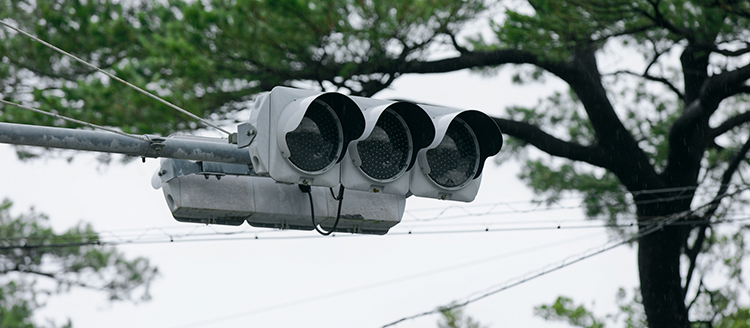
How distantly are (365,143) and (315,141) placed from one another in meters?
0.25

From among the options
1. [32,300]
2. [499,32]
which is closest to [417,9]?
[499,32]

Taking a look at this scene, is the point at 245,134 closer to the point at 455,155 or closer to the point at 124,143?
the point at 124,143

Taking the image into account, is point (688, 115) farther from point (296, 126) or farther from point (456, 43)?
point (296, 126)

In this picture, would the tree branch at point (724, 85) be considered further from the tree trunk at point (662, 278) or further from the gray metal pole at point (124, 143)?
the gray metal pole at point (124, 143)

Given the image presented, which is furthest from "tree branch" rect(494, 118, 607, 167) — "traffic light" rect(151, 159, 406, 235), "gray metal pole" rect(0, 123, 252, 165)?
"gray metal pole" rect(0, 123, 252, 165)

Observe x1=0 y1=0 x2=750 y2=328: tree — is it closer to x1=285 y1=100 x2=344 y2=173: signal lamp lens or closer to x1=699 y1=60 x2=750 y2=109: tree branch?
x1=699 y1=60 x2=750 y2=109: tree branch

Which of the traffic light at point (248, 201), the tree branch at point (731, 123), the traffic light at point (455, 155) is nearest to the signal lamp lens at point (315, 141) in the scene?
the traffic light at point (455, 155)

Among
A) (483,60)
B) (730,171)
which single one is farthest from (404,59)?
(730,171)

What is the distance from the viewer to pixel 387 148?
4387 millimetres

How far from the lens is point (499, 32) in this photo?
11.5 metres

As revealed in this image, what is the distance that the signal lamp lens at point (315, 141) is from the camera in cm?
416

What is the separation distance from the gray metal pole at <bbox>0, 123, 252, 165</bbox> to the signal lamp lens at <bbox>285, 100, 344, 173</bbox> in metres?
0.56

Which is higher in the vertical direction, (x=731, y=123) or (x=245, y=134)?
(x=731, y=123)

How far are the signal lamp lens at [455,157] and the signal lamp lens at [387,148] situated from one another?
0.48ft
